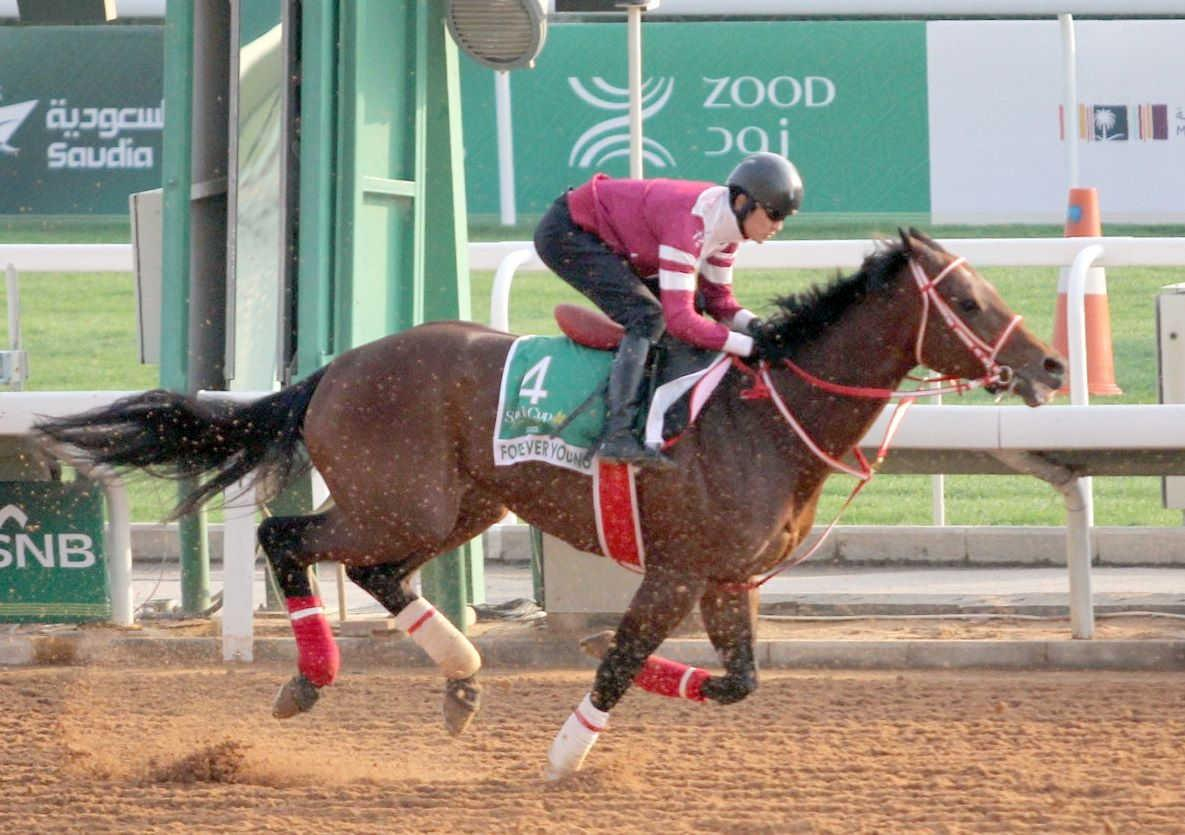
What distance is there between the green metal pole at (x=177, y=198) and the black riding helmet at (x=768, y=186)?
2852mm

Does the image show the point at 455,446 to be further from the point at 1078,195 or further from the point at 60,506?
the point at 1078,195

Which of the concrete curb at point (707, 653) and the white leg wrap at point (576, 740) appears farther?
the concrete curb at point (707, 653)

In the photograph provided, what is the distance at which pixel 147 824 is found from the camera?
195 inches

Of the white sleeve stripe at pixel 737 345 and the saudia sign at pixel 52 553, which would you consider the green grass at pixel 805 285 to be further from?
the white sleeve stripe at pixel 737 345

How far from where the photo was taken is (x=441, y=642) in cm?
586

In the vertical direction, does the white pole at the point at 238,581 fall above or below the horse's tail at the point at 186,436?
below

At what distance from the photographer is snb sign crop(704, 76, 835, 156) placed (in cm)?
1595

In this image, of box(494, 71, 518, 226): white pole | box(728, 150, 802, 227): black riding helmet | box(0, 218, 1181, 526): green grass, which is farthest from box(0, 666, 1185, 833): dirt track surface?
box(494, 71, 518, 226): white pole

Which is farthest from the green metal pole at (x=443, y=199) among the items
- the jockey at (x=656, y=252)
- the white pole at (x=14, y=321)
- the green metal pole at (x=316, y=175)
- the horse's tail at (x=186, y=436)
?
the jockey at (x=656, y=252)

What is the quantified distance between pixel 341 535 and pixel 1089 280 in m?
6.09

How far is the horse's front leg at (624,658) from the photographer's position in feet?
17.4

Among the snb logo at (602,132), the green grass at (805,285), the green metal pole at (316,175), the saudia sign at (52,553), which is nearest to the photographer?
the green metal pole at (316,175)

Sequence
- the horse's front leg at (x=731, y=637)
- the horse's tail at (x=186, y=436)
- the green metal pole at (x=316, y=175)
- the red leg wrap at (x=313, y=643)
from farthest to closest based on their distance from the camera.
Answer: the green metal pole at (x=316, y=175) → the horse's tail at (x=186, y=436) → the red leg wrap at (x=313, y=643) → the horse's front leg at (x=731, y=637)

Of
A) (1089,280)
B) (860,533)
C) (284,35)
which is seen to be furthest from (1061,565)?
(284,35)
